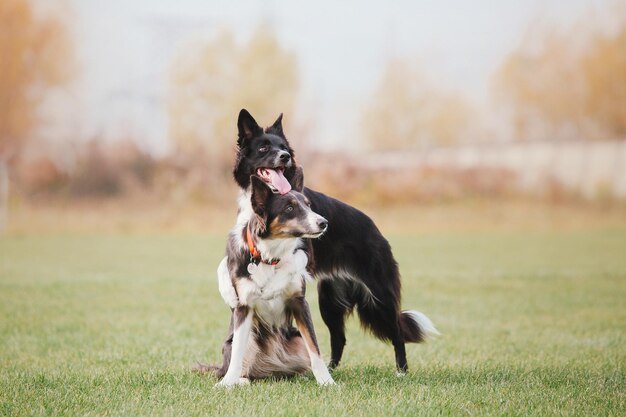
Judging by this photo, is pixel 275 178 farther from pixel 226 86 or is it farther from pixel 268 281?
pixel 226 86

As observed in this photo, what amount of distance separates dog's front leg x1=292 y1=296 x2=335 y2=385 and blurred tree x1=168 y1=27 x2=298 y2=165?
2741cm

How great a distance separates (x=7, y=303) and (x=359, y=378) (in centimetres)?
792

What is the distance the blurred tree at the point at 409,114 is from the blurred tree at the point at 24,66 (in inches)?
577

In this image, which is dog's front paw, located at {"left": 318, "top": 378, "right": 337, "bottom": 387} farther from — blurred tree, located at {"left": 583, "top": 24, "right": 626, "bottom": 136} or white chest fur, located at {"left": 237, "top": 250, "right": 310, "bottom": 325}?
blurred tree, located at {"left": 583, "top": 24, "right": 626, "bottom": 136}

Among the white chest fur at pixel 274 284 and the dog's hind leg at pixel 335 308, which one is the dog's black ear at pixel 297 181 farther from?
the dog's hind leg at pixel 335 308

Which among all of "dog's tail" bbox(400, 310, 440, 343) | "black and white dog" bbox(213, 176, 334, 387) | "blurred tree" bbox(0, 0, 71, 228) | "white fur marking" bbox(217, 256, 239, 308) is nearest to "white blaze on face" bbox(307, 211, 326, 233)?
"black and white dog" bbox(213, 176, 334, 387)

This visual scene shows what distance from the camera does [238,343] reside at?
5.53m

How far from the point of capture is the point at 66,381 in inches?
226

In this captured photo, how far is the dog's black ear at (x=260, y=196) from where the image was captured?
5.20 meters

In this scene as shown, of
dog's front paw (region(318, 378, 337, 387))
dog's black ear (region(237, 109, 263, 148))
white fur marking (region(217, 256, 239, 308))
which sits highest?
dog's black ear (region(237, 109, 263, 148))

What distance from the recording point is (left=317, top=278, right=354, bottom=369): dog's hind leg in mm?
6406

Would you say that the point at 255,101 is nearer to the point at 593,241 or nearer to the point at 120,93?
the point at 120,93

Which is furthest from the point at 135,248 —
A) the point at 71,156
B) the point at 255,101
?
the point at 255,101

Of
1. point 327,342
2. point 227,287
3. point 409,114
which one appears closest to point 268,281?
point 227,287
